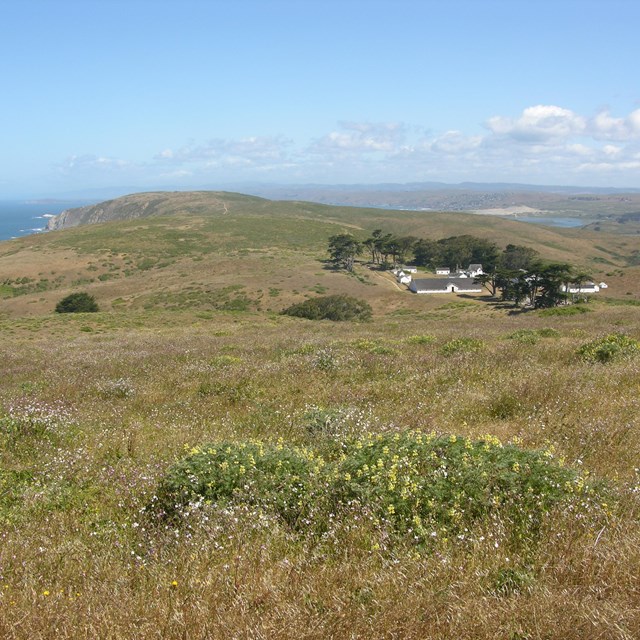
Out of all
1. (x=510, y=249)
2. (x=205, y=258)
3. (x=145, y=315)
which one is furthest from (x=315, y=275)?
(x=510, y=249)

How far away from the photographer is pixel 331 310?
184ft

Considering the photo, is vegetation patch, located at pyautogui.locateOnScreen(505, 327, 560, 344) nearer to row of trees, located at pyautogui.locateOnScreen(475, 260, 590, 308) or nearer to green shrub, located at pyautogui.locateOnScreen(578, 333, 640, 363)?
green shrub, located at pyautogui.locateOnScreen(578, 333, 640, 363)

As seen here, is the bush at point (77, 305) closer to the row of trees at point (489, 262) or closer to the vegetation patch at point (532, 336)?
the row of trees at point (489, 262)

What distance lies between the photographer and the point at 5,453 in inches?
260

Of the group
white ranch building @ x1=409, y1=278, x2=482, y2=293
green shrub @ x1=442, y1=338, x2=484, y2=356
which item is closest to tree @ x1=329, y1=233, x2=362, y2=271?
white ranch building @ x1=409, y1=278, x2=482, y2=293

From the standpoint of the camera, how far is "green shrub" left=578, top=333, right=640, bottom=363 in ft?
36.5

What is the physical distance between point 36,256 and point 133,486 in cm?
11844

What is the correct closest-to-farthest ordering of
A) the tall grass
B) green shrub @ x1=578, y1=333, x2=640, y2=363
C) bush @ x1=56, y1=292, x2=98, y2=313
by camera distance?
the tall grass, green shrub @ x1=578, y1=333, x2=640, y2=363, bush @ x1=56, y1=292, x2=98, y2=313

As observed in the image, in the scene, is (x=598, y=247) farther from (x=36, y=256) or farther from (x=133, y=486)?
(x=133, y=486)

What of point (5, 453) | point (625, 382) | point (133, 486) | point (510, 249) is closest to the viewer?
point (133, 486)

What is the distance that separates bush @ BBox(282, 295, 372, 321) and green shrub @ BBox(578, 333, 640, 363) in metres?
42.0

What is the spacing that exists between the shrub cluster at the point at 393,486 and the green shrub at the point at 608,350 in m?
7.79

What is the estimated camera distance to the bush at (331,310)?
2158 inches

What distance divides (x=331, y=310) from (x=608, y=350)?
45088 mm
